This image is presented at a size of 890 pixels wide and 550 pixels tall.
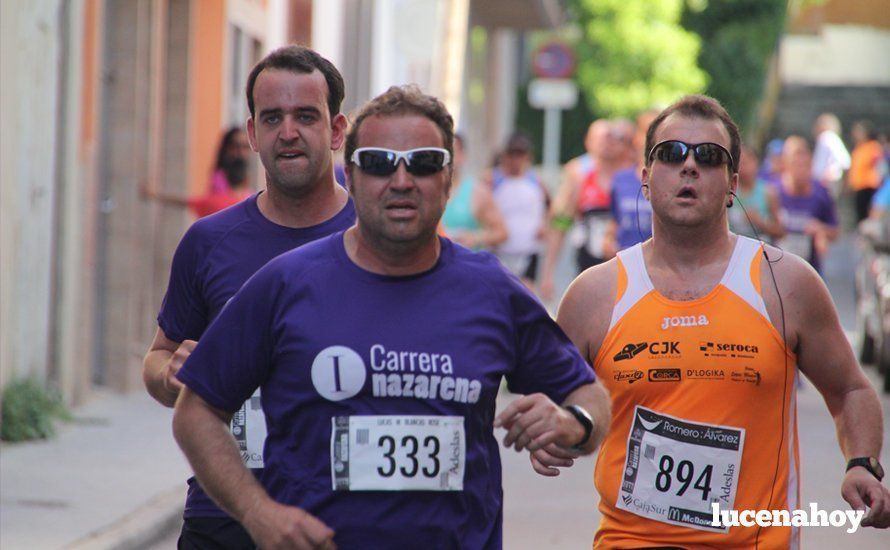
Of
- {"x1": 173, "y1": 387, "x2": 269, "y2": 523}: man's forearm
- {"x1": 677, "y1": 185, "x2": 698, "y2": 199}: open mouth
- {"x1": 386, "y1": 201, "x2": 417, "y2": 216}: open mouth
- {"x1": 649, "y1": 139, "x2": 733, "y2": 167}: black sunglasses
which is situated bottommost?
{"x1": 173, "y1": 387, "x2": 269, "y2": 523}: man's forearm

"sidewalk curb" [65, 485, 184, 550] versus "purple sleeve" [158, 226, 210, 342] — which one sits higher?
"purple sleeve" [158, 226, 210, 342]

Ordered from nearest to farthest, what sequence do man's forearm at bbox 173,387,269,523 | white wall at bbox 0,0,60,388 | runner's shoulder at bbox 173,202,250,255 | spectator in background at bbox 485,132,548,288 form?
man's forearm at bbox 173,387,269,523 → runner's shoulder at bbox 173,202,250,255 → white wall at bbox 0,0,60,388 → spectator in background at bbox 485,132,548,288

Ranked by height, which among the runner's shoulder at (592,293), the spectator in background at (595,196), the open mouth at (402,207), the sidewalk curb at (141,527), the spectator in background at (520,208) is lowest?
the sidewalk curb at (141,527)

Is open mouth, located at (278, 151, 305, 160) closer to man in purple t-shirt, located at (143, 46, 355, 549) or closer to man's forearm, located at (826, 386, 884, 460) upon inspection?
man in purple t-shirt, located at (143, 46, 355, 549)

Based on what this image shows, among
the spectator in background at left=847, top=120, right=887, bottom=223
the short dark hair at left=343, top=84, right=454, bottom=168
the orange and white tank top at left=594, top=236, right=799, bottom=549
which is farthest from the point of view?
the spectator in background at left=847, top=120, right=887, bottom=223

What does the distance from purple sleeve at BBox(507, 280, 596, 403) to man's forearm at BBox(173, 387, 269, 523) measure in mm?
627

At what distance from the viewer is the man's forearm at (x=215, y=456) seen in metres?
3.64

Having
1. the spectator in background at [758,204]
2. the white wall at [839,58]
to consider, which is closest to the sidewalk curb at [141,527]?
the spectator in background at [758,204]

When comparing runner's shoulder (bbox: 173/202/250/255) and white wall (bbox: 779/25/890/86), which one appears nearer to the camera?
runner's shoulder (bbox: 173/202/250/255)

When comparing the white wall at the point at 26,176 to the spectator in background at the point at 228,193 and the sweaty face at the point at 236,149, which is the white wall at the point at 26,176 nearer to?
the spectator in background at the point at 228,193

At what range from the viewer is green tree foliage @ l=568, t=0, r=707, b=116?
46.5 metres

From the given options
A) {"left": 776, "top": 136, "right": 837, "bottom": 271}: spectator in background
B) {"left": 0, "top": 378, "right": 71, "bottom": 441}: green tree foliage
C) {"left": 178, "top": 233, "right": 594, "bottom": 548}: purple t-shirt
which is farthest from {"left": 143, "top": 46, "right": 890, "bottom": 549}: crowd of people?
{"left": 776, "top": 136, "right": 837, "bottom": 271}: spectator in background

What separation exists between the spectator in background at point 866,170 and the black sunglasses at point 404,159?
27.4 metres

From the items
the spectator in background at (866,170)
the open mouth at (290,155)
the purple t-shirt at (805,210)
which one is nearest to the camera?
the open mouth at (290,155)
